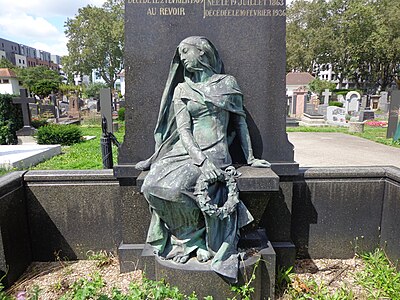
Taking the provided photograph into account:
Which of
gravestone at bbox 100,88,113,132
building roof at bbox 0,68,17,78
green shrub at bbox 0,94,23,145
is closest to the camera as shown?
green shrub at bbox 0,94,23,145

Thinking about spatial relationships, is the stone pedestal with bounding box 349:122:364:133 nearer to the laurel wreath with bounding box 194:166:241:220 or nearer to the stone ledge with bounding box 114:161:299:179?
the stone ledge with bounding box 114:161:299:179

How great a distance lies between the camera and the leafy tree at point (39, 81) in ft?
138

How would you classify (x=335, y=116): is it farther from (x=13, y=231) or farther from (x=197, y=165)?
(x=13, y=231)

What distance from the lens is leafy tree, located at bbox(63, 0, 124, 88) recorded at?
41219mm

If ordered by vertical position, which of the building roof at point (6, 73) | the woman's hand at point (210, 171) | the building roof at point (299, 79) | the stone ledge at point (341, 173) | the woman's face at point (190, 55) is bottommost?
the stone ledge at point (341, 173)

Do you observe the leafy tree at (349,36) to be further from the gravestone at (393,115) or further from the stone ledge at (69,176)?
the stone ledge at (69,176)

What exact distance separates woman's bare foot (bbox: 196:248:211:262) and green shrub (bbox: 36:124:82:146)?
32.5 ft

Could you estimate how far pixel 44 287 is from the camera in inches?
119

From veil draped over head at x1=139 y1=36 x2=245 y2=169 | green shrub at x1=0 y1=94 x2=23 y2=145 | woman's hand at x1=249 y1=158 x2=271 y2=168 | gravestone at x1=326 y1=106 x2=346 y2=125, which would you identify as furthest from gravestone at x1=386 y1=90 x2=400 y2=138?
green shrub at x1=0 y1=94 x2=23 y2=145

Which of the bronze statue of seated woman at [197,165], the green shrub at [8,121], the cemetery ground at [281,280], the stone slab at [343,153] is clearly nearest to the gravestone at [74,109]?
the green shrub at [8,121]

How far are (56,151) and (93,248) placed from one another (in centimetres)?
629

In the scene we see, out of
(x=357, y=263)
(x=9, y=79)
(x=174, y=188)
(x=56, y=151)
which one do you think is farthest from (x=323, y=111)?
(x=9, y=79)

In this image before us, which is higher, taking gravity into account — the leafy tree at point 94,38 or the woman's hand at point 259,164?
the leafy tree at point 94,38

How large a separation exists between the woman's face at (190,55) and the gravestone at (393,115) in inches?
514
